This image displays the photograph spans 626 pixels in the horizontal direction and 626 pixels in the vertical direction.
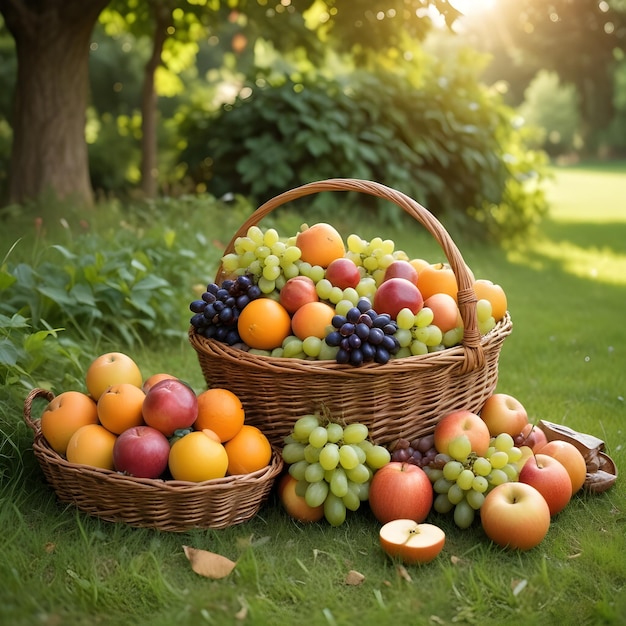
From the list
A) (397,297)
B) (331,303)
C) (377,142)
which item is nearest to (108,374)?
(331,303)

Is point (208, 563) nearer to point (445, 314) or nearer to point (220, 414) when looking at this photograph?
point (220, 414)

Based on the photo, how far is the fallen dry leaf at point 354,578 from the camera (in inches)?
86.4

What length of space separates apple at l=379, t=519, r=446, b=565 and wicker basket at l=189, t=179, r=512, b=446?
0.38m

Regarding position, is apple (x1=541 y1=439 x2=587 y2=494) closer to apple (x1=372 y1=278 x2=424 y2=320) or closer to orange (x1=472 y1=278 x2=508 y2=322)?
orange (x1=472 y1=278 x2=508 y2=322)

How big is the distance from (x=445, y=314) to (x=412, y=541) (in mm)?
834

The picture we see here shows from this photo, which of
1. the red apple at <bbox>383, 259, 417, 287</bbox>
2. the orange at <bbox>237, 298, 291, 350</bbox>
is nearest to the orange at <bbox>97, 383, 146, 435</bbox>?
the orange at <bbox>237, 298, 291, 350</bbox>

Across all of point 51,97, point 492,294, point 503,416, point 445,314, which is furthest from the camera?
point 51,97

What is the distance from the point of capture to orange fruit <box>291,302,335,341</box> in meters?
2.59

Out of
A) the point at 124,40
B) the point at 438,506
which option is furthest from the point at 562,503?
the point at 124,40

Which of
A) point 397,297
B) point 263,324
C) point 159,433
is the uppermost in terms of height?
point 397,297

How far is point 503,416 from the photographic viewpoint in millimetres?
2801

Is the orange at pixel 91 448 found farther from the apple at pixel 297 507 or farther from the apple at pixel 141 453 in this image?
the apple at pixel 297 507

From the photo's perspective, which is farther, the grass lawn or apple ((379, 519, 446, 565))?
apple ((379, 519, 446, 565))

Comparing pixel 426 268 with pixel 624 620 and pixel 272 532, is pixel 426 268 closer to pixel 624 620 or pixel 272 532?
pixel 272 532
